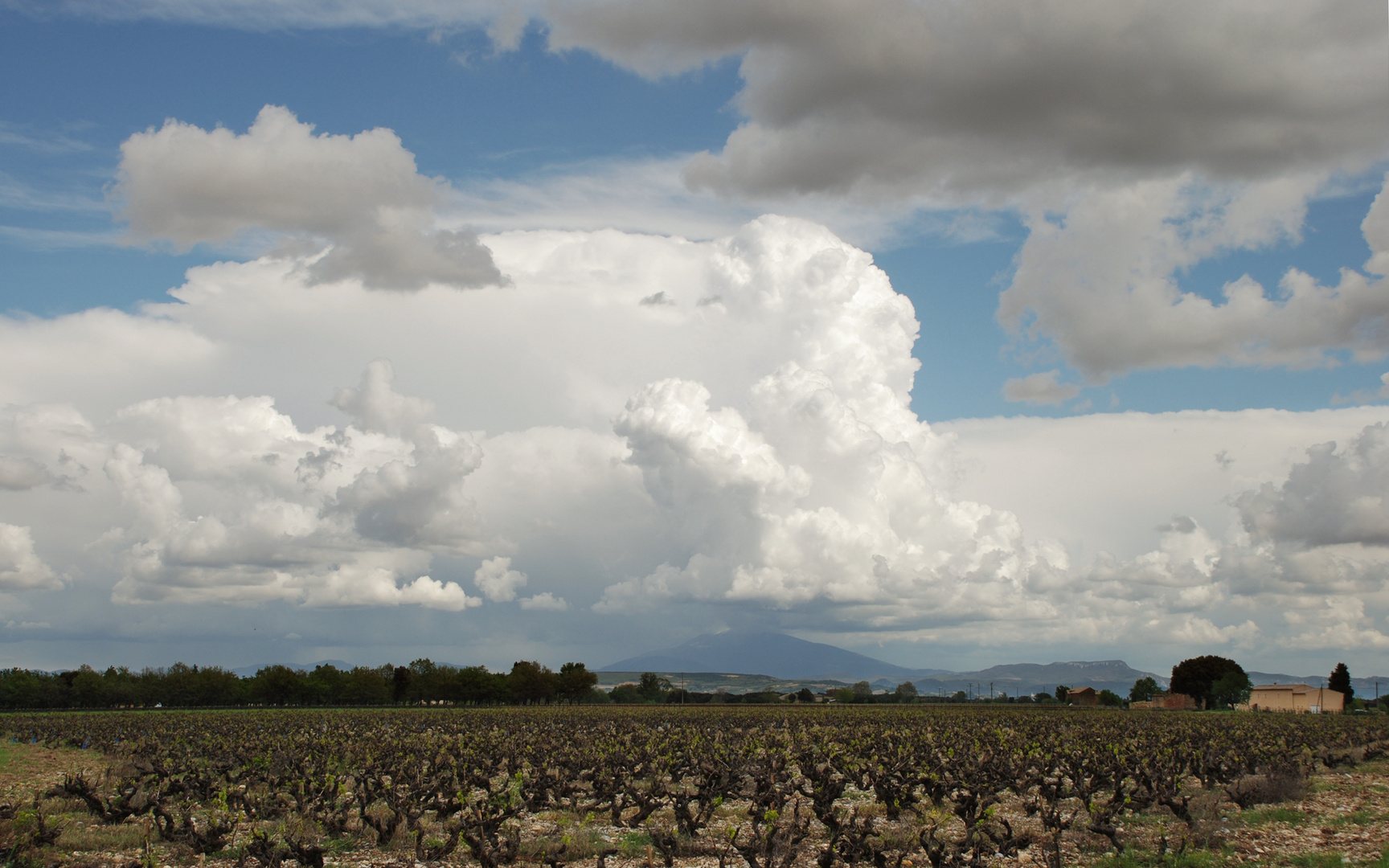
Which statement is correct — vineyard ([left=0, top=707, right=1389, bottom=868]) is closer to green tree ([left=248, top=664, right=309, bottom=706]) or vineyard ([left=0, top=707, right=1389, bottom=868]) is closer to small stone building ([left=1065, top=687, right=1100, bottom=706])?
green tree ([left=248, top=664, right=309, bottom=706])

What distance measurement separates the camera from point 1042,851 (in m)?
25.1

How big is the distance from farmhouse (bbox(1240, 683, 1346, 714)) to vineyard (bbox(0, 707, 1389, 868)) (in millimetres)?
109411

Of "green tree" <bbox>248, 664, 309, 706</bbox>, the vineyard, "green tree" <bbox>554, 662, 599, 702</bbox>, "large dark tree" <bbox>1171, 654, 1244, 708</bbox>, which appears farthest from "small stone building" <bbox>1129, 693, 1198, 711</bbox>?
"green tree" <bbox>248, 664, 309, 706</bbox>

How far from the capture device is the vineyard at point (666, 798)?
24.4 meters

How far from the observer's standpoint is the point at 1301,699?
147250mm

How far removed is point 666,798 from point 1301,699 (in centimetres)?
15085

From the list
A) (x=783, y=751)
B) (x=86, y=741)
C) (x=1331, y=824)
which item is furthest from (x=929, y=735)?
(x=86, y=741)

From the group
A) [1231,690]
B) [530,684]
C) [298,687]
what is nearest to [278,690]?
[298,687]

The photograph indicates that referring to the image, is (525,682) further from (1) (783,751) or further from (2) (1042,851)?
(2) (1042,851)

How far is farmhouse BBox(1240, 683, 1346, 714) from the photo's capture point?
14588cm

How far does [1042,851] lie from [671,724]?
48.9m

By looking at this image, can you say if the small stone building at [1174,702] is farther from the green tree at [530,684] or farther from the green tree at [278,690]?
the green tree at [278,690]

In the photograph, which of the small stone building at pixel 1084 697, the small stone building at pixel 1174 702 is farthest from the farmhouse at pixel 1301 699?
the small stone building at pixel 1084 697

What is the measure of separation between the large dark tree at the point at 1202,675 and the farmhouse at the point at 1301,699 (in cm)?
1584
